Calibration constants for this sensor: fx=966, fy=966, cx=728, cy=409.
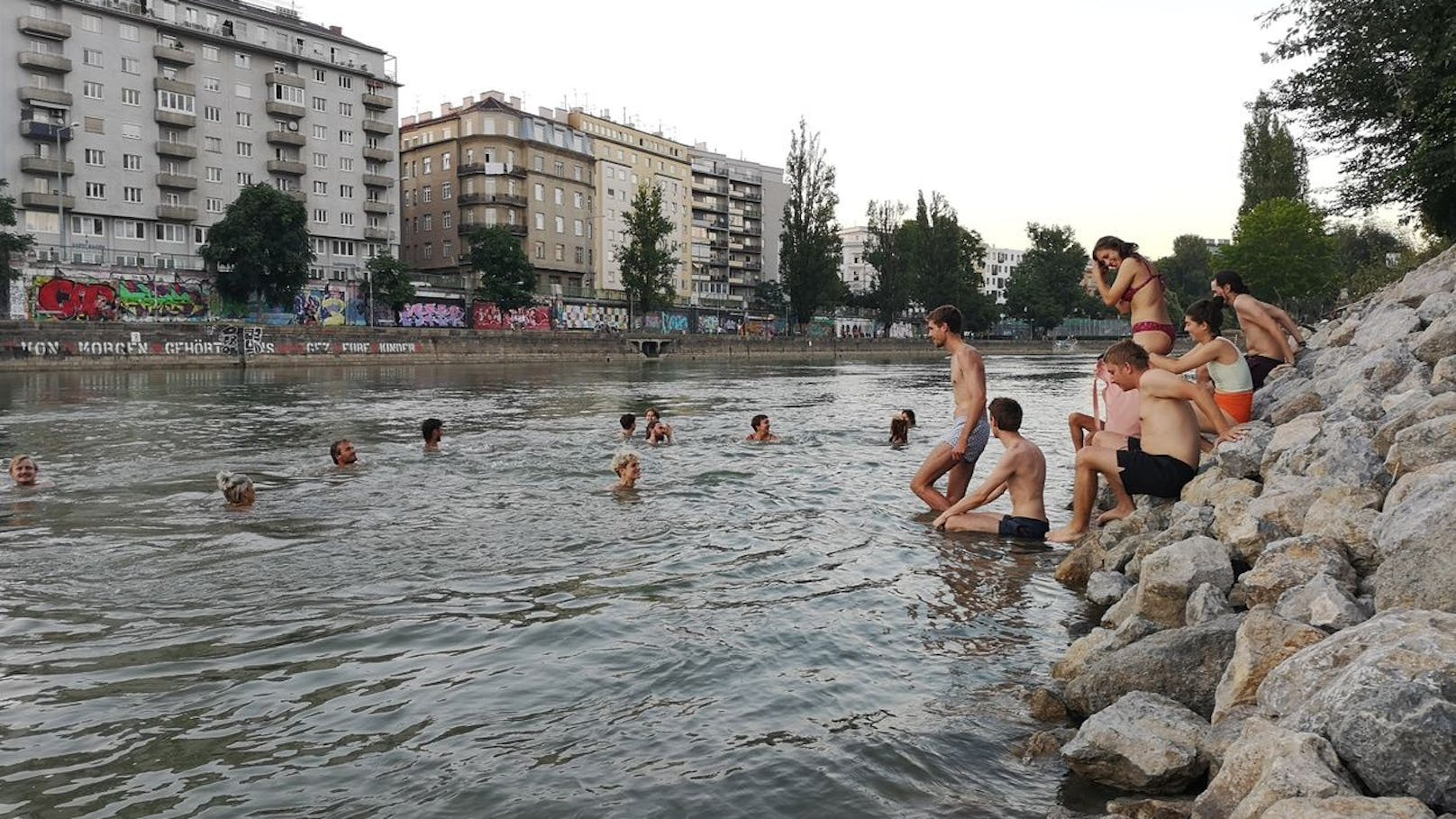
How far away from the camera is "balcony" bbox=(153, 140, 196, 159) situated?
68.6 meters

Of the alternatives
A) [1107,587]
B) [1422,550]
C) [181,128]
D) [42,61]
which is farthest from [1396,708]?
[181,128]

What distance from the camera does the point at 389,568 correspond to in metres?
8.53

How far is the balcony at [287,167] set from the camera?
7525 centimetres

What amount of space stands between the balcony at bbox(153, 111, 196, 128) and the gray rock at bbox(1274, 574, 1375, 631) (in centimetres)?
8001

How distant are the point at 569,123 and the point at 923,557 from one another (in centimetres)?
10691

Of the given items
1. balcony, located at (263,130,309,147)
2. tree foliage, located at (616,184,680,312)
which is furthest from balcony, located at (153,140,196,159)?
tree foliage, located at (616,184,680,312)

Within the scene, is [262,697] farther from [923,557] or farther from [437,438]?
[437,438]

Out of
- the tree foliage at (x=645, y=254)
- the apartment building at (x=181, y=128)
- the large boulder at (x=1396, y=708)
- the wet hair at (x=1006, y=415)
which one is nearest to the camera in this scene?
the large boulder at (x=1396, y=708)

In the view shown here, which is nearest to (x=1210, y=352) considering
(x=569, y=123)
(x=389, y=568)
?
(x=389, y=568)

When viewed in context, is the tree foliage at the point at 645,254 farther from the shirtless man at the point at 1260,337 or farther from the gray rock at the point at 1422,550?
the gray rock at the point at 1422,550

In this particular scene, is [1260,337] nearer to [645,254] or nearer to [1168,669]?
[1168,669]

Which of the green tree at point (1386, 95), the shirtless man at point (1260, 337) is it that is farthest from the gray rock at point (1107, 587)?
the green tree at point (1386, 95)

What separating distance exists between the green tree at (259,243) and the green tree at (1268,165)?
7156 centimetres

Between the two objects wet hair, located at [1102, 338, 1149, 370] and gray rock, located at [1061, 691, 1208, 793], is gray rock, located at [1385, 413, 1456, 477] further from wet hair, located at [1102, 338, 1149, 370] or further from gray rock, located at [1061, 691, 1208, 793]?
wet hair, located at [1102, 338, 1149, 370]
